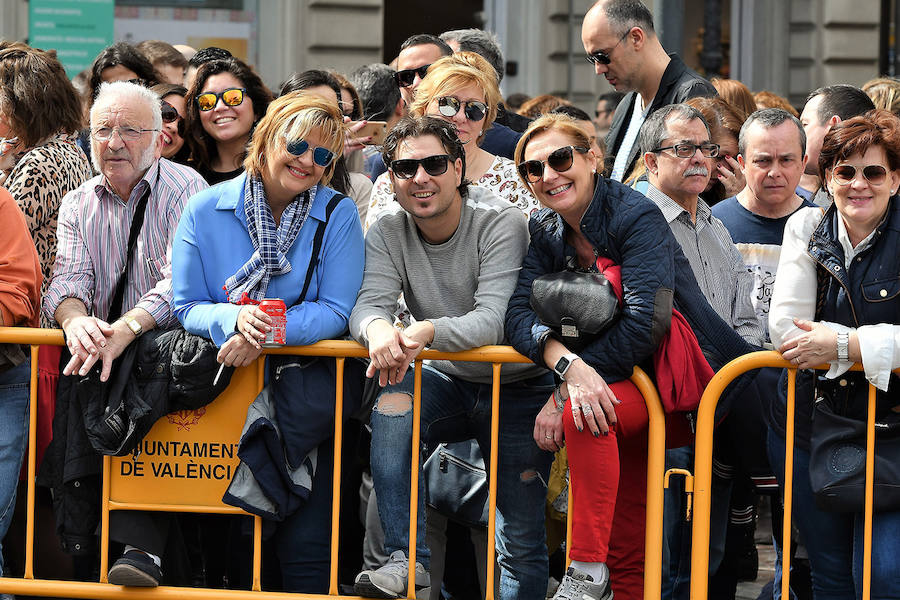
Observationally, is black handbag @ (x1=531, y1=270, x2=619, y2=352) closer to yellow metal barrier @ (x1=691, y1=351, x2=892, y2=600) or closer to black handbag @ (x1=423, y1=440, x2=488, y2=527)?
yellow metal barrier @ (x1=691, y1=351, x2=892, y2=600)

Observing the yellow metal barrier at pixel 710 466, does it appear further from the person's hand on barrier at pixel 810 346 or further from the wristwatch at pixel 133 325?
the wristwatch at pixel 133 325

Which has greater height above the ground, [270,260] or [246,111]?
[246,111]

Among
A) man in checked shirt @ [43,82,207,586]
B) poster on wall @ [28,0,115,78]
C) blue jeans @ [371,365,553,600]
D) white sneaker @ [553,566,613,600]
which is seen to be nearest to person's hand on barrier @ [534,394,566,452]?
blue jeans @ [371,365,553,600]

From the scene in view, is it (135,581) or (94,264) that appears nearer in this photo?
(135,581)

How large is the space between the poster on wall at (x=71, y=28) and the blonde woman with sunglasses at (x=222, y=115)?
669cm

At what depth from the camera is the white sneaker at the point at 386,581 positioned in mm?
4398

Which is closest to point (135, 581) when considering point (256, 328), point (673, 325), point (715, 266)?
point (256, 328)

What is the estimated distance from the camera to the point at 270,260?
14.8 ft

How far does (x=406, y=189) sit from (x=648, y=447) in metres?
1.24

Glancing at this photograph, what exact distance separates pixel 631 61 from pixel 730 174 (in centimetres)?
103

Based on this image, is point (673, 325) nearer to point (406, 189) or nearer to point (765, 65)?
point (406, 189)

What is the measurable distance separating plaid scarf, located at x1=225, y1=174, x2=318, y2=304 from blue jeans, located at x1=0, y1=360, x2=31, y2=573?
89 centimetres

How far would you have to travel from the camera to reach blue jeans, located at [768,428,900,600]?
165 inches

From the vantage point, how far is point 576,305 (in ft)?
14.0
